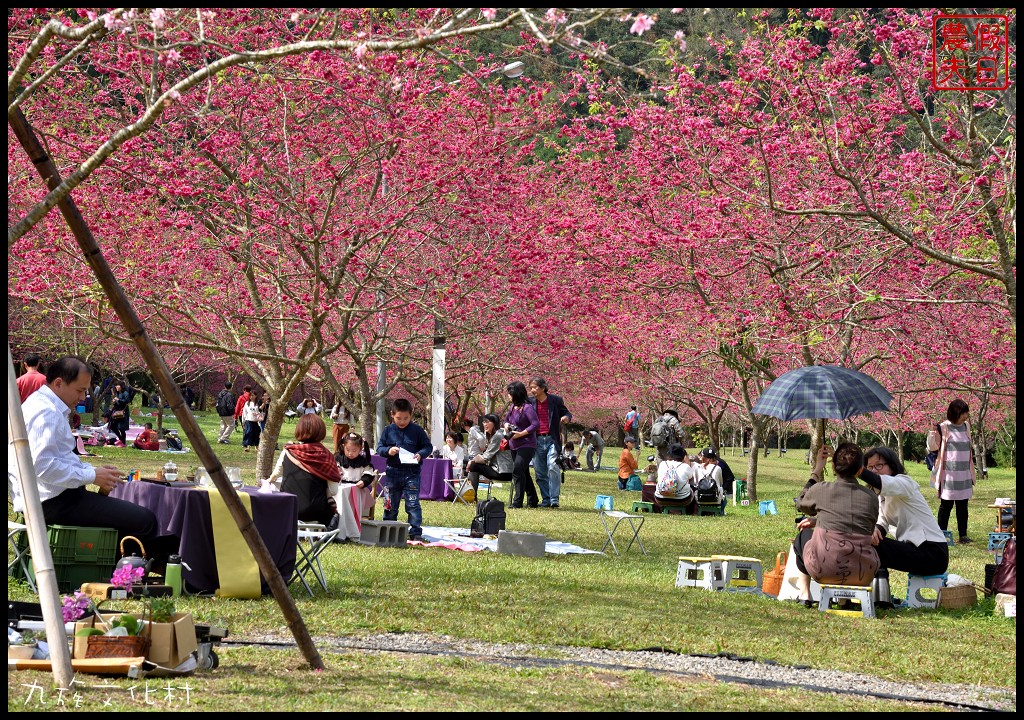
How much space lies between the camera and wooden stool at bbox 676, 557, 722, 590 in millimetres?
9742

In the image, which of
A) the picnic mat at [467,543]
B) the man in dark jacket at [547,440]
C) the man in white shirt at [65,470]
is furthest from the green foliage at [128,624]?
the man in dark jacket at [547,440]

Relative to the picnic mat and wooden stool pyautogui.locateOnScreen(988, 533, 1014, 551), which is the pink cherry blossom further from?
wooden stool pyautogui.locateOnScreen(988, 533, 1014, 551)

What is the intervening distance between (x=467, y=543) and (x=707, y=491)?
21.0ft

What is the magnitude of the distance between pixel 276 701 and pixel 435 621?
2555mm

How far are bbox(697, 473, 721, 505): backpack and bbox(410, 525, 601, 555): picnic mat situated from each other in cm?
541

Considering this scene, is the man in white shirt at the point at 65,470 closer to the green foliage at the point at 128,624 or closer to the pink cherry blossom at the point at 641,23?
the green foliage at the point at 128,624

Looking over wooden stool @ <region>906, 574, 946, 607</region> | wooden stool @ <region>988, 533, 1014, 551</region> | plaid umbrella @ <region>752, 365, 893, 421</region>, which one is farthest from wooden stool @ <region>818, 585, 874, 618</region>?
wooden stool @ <region>988, 533, 1014, 551</region>

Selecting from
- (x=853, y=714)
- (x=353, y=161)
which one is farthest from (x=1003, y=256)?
(x=353, y=161)

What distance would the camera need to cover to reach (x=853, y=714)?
5379mm

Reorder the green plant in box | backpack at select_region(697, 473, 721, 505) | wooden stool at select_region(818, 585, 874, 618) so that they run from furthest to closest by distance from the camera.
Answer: backpack at select_region(697, 473, 721, 505) < wooden stool at select_region(818, 585, 874, 618) < the green plant in box

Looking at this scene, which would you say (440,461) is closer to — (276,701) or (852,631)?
(852,631)

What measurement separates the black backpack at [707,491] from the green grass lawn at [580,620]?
576 cm

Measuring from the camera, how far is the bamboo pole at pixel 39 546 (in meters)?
5.06

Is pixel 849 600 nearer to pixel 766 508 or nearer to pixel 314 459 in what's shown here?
pixel 314 459
